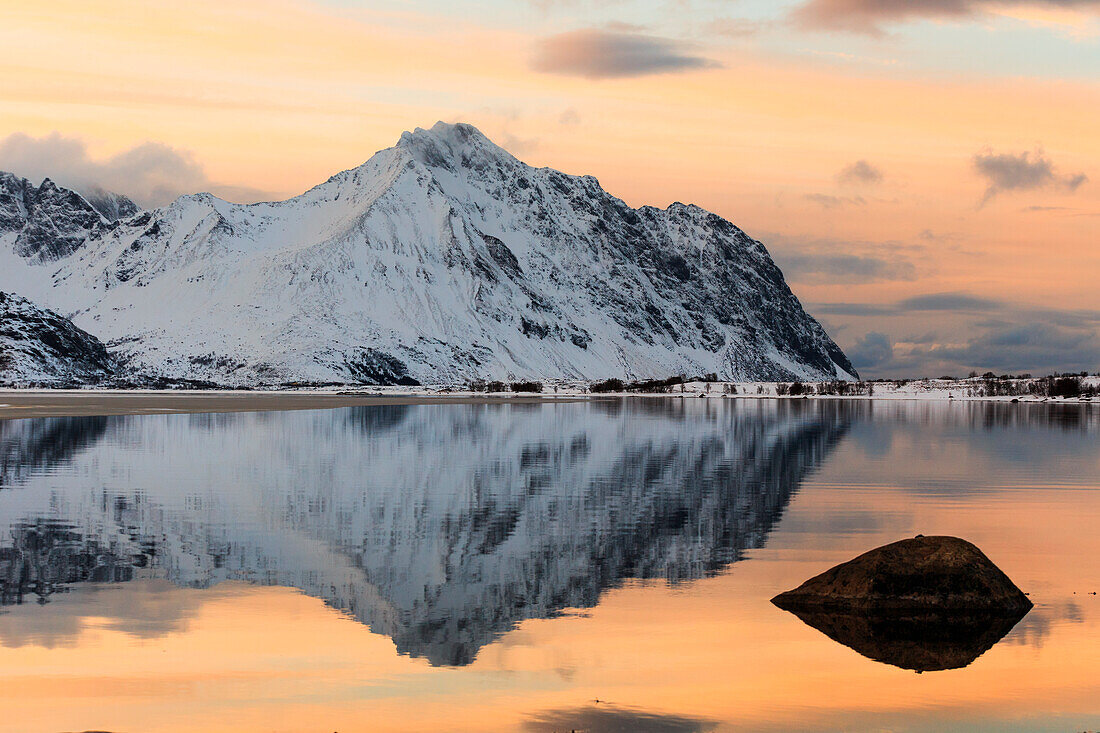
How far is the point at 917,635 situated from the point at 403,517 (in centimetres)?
2062

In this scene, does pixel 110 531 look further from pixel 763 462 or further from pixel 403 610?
pixel 763 462

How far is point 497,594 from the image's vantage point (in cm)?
2661

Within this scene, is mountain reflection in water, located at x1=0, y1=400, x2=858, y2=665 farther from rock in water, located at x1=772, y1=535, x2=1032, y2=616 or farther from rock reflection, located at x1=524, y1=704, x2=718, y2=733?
rock in water, located at x1=772, y1=535, x2=1032, y2=616

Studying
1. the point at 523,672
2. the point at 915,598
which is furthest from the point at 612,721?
the point at 915,598

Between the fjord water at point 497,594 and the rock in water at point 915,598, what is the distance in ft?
A: 2.06

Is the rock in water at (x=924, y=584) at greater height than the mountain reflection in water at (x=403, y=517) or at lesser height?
greater

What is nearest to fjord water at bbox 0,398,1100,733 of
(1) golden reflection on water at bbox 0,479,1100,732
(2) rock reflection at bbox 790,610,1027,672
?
(1) golden reflection on water at bbox 0,479,1100,732

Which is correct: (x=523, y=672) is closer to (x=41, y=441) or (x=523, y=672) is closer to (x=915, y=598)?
(x=915, y=598)

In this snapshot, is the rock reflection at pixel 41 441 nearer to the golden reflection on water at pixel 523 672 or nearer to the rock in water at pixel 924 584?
the golden reflection on water at pixel 523 672

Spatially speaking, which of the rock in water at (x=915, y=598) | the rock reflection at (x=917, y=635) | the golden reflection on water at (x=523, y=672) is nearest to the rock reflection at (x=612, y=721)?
the golden reflection on water at (x=523, y=672)

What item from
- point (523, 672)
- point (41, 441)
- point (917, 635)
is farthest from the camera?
point (41, 441)

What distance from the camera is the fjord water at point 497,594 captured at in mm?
18312

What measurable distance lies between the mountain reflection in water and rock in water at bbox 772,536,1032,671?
4651 millimetres

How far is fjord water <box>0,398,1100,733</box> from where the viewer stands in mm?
18312
